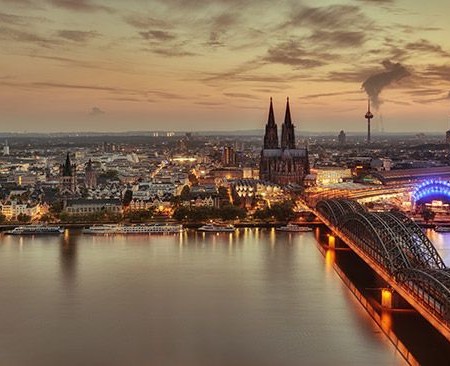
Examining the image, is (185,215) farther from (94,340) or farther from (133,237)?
(94,340)

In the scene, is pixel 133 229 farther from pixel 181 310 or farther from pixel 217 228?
pixel 181 310

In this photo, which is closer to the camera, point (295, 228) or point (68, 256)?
point (68, 256)

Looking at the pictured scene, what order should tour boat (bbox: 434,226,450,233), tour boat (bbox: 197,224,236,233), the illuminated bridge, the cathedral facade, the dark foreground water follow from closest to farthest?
the illuminated bridge, the dark foreground water, tour boat (bbox: 434,226,450,233), tour boat (bbox: 197,224,236,233), the cathedral facade

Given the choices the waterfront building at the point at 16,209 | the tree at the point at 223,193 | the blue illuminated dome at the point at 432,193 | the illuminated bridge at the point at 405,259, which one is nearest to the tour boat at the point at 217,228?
the illuminated bridge at the point at 405,259

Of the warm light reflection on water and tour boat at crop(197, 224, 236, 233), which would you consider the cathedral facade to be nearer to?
tour boat at crop(197, 224, 236, 233)

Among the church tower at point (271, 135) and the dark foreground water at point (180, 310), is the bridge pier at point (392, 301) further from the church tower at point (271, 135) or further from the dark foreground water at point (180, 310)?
the church tower at point (271, 135)

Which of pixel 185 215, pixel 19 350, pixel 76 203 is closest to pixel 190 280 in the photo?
pixel 19 350

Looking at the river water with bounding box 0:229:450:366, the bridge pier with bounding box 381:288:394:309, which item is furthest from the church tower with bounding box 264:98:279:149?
the bridge pier with bounding box 381:288:394:309

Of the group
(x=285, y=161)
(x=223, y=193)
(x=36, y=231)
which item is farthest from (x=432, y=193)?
(x=36, y=231)
